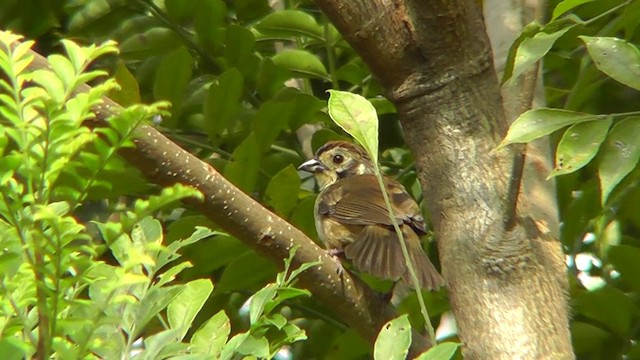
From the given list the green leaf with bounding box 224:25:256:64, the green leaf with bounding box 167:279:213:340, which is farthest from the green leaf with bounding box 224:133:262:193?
the green leaf with bounding box 167:279:213:340

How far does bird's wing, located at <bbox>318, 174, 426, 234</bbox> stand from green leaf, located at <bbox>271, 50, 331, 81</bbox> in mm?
493

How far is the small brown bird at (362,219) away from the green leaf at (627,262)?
1.90 feet

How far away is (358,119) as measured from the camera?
2.22 metres

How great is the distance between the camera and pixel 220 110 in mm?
3895

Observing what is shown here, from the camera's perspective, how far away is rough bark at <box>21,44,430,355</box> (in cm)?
250

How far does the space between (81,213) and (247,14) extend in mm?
1006

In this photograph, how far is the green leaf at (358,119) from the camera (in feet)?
7.25

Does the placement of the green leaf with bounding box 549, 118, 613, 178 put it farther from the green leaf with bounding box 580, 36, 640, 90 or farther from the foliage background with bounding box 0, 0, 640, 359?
the foliage background with bounding box 0, 0, 640, 359

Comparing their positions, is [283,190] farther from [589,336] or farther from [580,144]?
[580,144]

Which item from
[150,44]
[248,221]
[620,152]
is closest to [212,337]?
[248,221]

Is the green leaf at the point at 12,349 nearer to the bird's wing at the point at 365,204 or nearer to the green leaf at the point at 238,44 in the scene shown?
the green leaf at the point at 238,44

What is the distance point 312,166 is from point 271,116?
987 millimetres

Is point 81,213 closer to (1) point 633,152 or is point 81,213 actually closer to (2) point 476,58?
(2) point 476,58

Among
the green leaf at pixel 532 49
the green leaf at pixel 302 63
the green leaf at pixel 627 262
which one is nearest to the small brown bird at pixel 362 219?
the green leaf at pixel 302 63
